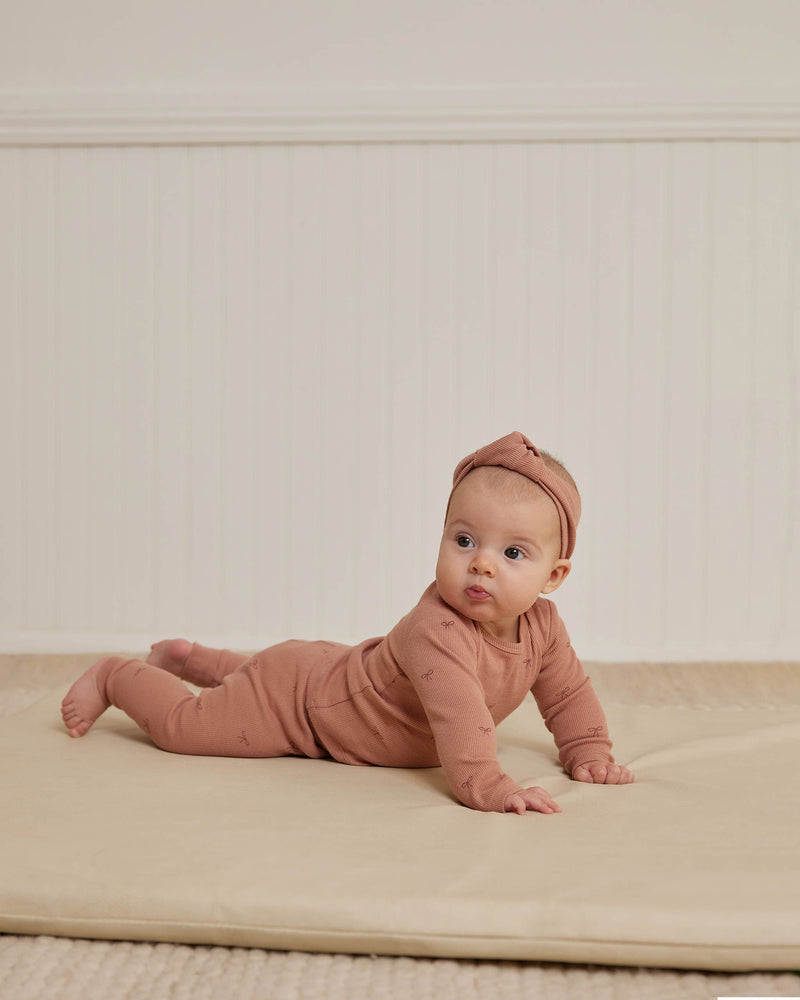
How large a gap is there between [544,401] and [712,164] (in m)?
0.60

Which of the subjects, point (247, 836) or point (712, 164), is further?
point (712, 164)

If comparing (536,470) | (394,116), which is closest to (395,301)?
(394,116)

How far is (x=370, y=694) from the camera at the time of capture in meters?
1.19

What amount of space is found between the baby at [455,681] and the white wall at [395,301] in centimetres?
91

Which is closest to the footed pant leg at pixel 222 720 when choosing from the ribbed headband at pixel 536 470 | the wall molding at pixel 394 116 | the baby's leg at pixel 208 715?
the baby's leg at pixel 208 715

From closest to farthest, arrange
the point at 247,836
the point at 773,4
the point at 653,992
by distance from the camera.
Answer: the point at 653,992
the point at 247,836
the point at 773,4

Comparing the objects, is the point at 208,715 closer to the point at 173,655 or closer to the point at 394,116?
the point at 173,655

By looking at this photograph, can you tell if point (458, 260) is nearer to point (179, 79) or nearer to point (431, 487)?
point (431, 487)

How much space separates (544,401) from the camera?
7.07 feet

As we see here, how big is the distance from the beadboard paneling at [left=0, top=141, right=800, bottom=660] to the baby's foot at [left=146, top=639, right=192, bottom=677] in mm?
758

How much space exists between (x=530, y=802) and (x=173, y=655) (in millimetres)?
605

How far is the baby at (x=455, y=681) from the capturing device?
1.08 m

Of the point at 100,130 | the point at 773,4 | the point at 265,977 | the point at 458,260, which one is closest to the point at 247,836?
the point at 265,977

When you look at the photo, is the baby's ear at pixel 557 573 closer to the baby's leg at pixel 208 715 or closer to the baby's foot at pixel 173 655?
the baby's leg at pixel 208 715
